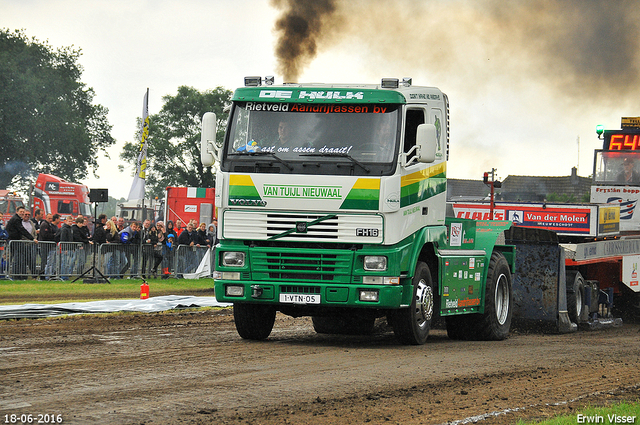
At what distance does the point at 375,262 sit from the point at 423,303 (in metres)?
1.26

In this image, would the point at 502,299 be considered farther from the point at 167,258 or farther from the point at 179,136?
the point at 179,136

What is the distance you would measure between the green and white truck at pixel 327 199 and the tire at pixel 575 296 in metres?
5.12

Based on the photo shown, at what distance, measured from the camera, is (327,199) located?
10711 millimetres

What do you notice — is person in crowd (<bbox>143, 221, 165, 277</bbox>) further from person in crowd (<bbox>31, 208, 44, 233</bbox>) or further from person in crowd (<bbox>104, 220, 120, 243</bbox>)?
person in crowd (<bbox>31, 208, 44, 233</bbox>)

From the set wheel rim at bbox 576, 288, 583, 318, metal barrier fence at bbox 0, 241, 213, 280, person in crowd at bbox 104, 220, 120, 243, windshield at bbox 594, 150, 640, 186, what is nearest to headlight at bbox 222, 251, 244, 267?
wheel rim at bbox 576, 288, 583, 318

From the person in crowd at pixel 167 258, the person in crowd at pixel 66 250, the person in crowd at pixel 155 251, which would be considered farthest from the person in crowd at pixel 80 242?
the person in crowd at pixel 167 258

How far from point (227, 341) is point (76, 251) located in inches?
515

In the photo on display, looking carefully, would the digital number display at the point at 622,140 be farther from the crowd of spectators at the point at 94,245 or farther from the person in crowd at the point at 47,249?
the person in crowd at the point at 47,249

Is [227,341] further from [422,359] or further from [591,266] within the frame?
[591,266]

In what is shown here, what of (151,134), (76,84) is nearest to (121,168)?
(151,134)

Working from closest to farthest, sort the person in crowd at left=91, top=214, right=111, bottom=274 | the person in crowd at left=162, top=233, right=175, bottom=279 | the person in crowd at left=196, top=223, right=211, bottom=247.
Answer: the person in crowd at left=91, top=214, right=111, bottom=274 → the person in crowd at left=162, top=233, right=175, bottom=279 → the person in crowd at left=196, top=223, right=211, bottom=247

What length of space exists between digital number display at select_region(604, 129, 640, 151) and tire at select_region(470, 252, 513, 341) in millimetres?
11070

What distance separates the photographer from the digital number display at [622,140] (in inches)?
930

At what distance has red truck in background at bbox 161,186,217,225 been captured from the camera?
133 ft
